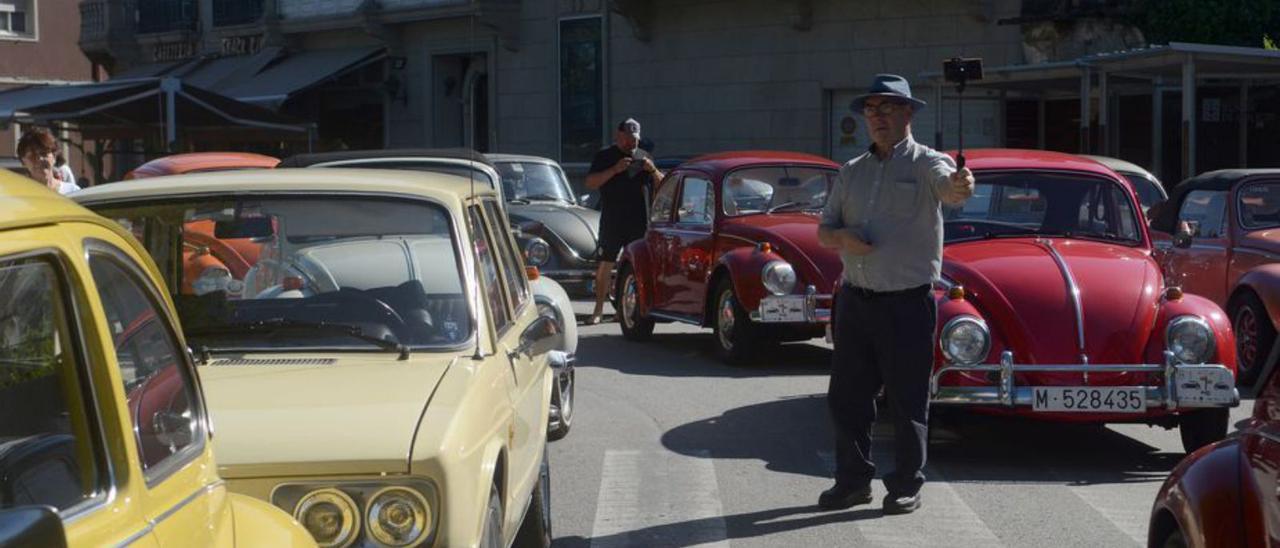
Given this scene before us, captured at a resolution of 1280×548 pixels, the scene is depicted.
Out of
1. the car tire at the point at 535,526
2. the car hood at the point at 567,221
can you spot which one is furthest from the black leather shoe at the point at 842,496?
the car hood at the point at 567,221

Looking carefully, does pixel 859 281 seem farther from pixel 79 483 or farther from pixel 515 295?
pixel 79 483

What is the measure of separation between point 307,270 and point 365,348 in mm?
684

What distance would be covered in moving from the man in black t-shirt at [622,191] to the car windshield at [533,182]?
Result: 304 centimetres

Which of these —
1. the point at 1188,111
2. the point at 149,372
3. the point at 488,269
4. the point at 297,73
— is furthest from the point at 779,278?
the point at 297,73

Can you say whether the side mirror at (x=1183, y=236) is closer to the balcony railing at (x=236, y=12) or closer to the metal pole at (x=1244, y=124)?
the metal pole at (x=1244, y=124)

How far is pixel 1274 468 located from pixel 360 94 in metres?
35.0

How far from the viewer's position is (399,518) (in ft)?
14.1

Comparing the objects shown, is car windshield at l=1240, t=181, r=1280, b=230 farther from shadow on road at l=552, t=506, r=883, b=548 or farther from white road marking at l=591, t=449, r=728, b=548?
shadow on road at l=552, t=506, r=883, b=548

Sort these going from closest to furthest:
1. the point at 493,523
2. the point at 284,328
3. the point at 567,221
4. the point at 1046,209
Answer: the point at 493,523
the point at 284,328
the point at 1046,209
the point at 567,221

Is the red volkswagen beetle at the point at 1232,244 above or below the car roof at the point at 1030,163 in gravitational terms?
below

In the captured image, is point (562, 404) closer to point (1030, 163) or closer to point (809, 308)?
point (809, 308)

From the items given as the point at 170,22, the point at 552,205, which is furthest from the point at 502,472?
the point at 170,22

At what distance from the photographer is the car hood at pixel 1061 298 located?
28.1ft

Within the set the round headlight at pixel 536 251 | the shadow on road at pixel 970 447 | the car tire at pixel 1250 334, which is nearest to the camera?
the shadow on road at pixel 970 447
